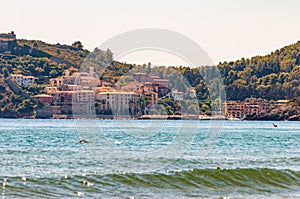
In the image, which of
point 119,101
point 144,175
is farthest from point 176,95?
point 144,175

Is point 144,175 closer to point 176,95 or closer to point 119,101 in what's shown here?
point 119,101

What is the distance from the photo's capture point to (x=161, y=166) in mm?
37031

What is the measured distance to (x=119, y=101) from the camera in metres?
146

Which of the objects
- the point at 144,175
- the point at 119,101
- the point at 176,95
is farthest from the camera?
the point at 176,95

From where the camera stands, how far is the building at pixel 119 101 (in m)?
132

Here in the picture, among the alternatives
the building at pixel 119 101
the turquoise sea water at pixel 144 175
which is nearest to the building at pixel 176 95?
the building at pixel 119 101

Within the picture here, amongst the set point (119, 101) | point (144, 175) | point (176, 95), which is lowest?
point (144, 175)

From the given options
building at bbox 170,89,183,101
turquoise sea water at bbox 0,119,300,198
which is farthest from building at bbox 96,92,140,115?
turquoise sea water at bbox 0,119,300,198

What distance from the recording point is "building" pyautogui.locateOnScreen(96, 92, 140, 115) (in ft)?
433

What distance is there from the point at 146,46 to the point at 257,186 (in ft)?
28.9

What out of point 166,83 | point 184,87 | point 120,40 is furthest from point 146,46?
point 184,87

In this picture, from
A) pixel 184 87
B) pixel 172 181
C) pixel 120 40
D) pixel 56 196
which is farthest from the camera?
pixel 184 87

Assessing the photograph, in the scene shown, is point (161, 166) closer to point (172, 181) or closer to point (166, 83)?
point (172, 181)

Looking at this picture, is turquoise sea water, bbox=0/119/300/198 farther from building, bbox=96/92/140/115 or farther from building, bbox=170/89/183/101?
building, bbox=170/89/183/101
